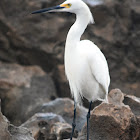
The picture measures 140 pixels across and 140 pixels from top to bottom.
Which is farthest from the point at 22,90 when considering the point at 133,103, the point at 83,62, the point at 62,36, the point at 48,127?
the point at 83,62

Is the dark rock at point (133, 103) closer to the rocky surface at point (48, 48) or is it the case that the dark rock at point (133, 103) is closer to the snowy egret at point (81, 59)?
the snowy egret at point (81, 59)

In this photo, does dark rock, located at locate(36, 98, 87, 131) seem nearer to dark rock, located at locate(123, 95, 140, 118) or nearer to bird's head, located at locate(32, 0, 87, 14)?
dark rock, located at locate(123, 95, 140, 118)

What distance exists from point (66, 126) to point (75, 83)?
0.72 meters

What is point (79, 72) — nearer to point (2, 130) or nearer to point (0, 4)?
point (2, 130)

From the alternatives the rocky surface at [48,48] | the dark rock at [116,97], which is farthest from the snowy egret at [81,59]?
the rocky surface at [48,48]

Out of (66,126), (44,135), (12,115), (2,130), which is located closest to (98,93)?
(66,126)

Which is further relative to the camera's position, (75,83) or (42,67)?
(42,67)

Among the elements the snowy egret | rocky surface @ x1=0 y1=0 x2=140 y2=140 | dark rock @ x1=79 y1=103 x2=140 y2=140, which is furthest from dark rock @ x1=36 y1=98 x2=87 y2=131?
rocky surface @ x1=0 y1=0 x2=140 y2=140

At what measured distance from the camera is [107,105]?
13.1 ft

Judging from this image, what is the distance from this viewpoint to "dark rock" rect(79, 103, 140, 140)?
3.87 m

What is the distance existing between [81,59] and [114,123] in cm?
84

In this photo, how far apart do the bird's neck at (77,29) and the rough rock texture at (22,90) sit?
2.93 m

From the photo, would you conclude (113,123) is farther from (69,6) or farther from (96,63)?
(69,6)

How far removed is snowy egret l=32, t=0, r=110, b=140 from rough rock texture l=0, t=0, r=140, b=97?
3459mm
